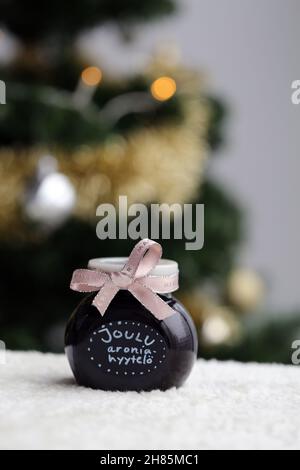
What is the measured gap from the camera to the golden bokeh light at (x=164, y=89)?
4.28ft

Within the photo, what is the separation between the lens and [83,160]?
4.01ft

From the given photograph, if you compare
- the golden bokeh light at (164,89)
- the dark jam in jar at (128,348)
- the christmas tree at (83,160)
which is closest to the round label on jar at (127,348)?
the dark jam in jar at (128,348)

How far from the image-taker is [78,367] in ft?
1.96

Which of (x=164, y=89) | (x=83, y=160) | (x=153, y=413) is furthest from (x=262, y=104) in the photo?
(x=153, y=413)

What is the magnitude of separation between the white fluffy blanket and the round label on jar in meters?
0.02

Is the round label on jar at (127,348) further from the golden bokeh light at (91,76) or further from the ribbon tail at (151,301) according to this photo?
the golden bokeh light at (91,76)

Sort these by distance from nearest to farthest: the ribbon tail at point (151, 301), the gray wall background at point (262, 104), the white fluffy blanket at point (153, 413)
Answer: the white fluffy blanket at point (153, 413) < the ribbon tail at point (151, 301) < the gray wall background at point (262, 104)

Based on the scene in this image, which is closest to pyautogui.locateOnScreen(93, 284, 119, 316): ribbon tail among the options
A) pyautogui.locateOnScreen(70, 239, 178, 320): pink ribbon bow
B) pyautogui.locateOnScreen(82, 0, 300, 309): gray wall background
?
pyautogui.locateOnScreen(70, 239, 178, 320): pink ribbon bow

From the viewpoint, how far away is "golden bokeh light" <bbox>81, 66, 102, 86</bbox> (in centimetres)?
136

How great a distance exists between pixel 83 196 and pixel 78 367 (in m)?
0.65

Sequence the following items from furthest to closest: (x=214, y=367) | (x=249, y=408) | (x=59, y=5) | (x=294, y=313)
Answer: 1. (x=294, y=313)
2. (x=59, y=5)
3. (x=214, y=367)
4. (x=249, y=408)

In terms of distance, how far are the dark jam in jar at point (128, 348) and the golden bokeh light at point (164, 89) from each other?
2.55ft
